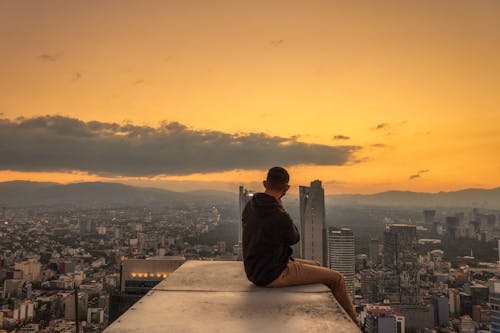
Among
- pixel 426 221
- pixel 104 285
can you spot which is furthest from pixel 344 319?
pixel 426 221

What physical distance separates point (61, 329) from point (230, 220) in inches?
2014

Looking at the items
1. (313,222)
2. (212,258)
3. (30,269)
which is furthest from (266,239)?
(313,222)

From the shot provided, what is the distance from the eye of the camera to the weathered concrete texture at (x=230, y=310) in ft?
8.74

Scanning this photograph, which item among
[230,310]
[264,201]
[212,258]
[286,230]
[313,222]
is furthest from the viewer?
[313,222]

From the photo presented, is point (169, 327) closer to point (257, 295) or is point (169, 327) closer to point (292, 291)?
point (257, 295)

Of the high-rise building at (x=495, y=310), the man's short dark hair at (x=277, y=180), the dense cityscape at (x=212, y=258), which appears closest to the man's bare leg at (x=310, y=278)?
the man's short dark hair at (x=277, y=180)

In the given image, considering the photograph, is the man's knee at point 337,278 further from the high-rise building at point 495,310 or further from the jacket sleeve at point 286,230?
the high-rise building at point 495,310

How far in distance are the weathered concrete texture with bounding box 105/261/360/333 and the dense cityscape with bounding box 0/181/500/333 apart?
14.3 m

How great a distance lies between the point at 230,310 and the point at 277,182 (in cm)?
139

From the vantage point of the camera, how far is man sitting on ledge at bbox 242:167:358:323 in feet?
12.7

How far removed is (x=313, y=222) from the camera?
6044cm

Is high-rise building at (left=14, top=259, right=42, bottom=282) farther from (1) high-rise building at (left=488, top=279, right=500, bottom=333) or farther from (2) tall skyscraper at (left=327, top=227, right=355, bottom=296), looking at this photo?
(1) high-rise building at (left=488, top=279, right=500, bottom=333)

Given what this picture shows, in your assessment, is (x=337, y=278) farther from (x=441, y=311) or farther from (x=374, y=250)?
(x=374, y=250)

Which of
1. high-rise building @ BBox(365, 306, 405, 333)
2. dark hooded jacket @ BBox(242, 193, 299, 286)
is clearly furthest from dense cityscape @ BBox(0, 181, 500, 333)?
dark hooded jacket @ BBox(242, 193, 299, 286)
